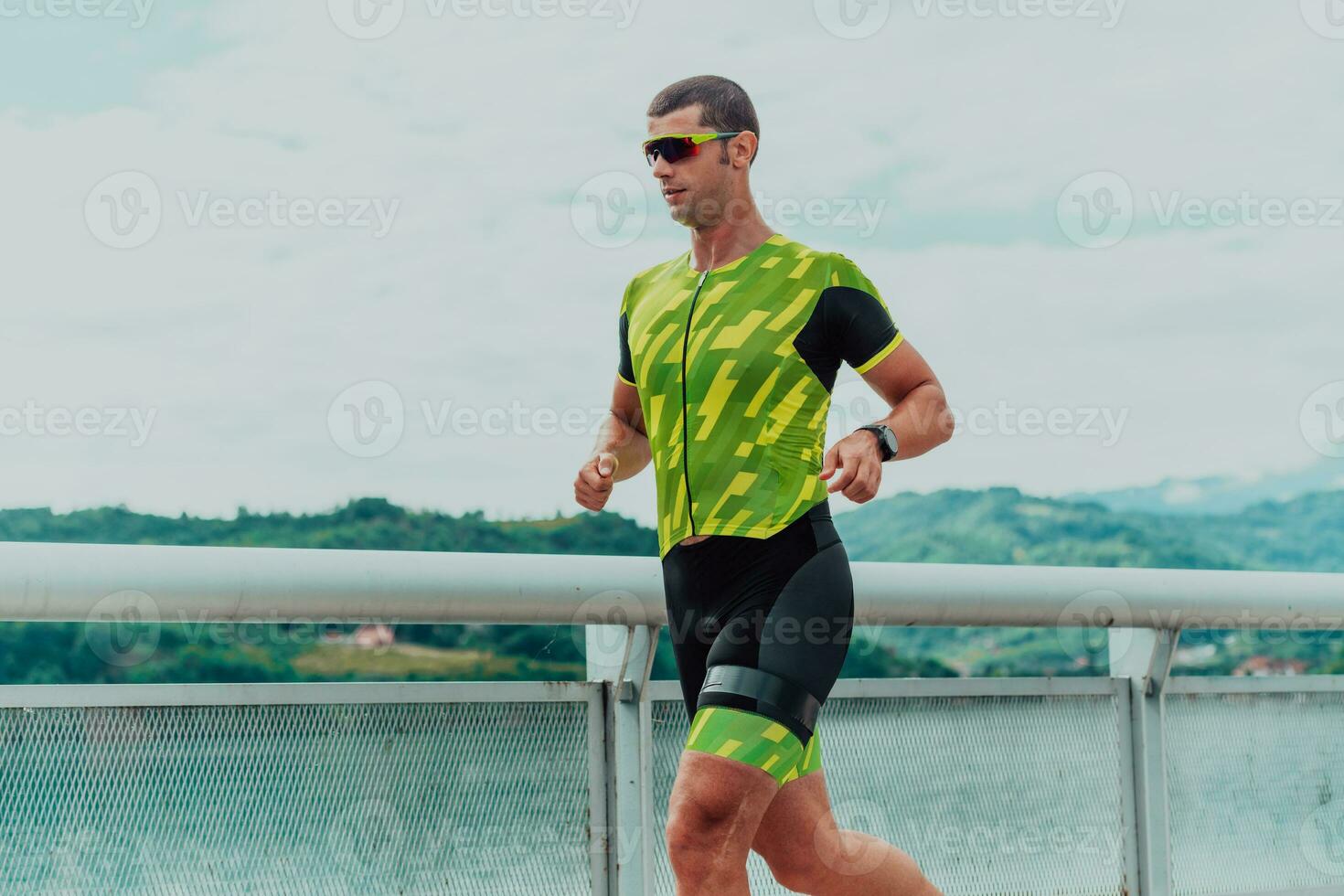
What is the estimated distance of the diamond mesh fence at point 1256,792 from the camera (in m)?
5.60

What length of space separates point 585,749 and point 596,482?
3.47 ft

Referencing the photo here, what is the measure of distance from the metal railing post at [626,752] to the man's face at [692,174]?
→ 1.18m

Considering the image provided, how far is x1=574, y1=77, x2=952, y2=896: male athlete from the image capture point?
11.1ft

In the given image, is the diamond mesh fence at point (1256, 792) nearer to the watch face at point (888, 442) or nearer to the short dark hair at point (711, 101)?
the watch face at point (888, 442)

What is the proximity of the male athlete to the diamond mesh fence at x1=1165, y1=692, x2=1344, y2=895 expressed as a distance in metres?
2.18

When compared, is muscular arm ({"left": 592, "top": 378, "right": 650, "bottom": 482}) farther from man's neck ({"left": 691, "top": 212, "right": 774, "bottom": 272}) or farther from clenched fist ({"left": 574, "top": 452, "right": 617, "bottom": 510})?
man's neck ({"left": 691, "top": 212, "right": 774, "bottom": 272})

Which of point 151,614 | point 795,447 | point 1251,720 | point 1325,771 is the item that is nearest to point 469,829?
point 151,614

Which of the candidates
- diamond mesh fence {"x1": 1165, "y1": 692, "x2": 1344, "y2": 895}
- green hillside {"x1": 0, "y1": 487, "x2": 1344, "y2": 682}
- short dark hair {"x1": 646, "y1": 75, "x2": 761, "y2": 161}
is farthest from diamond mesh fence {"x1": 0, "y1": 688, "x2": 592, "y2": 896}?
green hillside {"x1": 0, "y1": 487, "x2": 1344, "y2": 682}

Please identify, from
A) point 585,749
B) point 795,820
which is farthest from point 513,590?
point 795,820

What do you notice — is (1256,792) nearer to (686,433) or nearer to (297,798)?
(686,433)

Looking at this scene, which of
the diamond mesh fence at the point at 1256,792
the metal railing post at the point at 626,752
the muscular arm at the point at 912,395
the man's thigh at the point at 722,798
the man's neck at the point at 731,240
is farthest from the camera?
the diamond mesh fence at the point at 1256,792

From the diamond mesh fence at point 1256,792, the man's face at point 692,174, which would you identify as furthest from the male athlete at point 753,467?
the diamond mesh fence at point 1256,792

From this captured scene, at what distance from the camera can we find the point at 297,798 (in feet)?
13.2

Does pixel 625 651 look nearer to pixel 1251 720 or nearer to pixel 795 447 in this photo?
pixel 795 447
